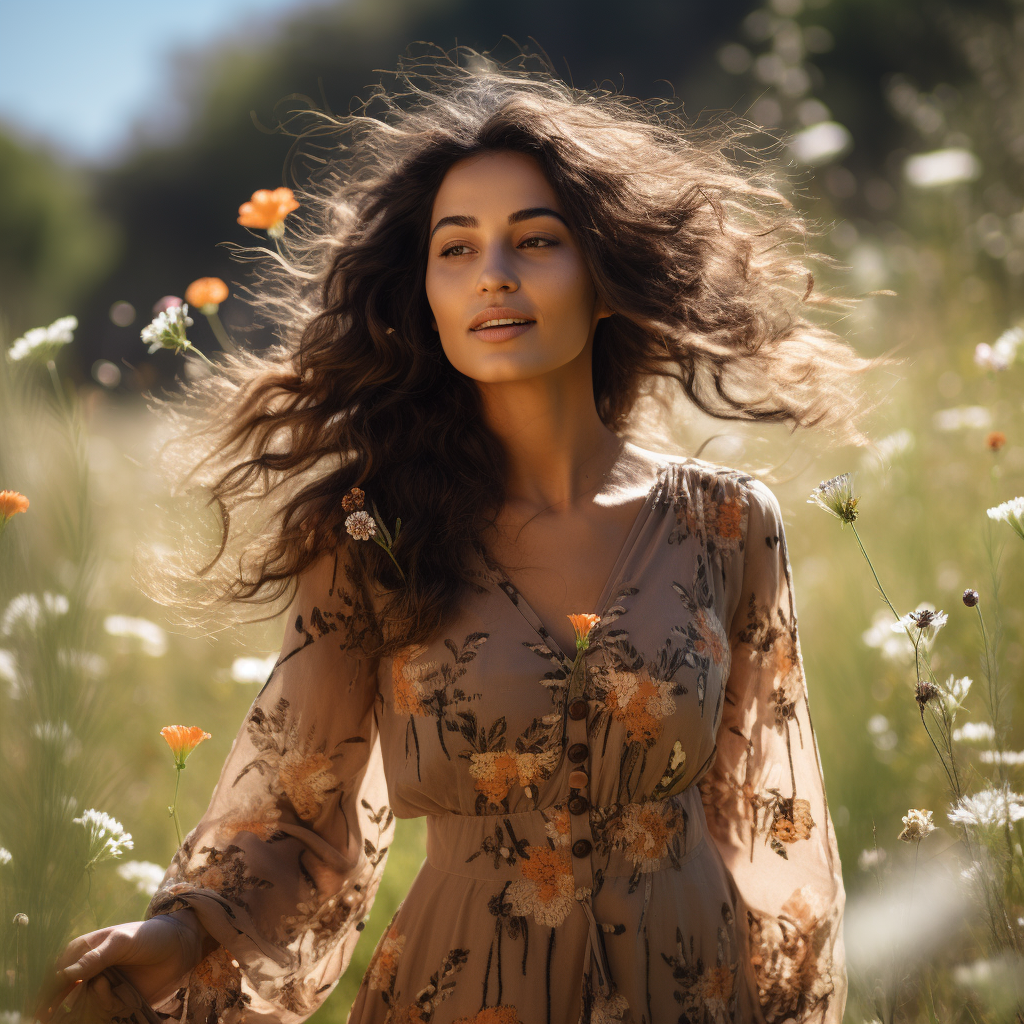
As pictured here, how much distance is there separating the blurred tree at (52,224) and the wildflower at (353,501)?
66.1 ft

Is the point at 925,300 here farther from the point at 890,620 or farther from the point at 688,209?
the point at 688,209

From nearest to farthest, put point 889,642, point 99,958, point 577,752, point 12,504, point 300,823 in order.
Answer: point 12,504 → point 99,958 → point 577,752 → point 300,823 → point 889,642

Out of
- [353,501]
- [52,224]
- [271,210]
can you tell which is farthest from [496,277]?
[52,224]

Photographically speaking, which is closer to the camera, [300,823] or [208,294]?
[300,823]

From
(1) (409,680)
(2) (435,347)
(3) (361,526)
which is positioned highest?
(2) (435,347)

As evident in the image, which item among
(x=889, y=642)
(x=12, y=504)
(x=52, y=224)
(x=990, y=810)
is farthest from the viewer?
(x=52, y=224)

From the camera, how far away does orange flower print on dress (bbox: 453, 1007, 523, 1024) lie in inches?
52.2

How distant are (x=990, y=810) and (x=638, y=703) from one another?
1.52 feet

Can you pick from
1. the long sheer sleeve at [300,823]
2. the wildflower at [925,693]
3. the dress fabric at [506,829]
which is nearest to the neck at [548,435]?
the dress fabric at [506,829]

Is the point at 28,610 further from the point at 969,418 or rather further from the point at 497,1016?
the point at 969,418

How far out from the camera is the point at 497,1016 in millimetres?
1327

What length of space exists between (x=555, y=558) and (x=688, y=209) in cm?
69

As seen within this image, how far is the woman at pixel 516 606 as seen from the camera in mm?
1341

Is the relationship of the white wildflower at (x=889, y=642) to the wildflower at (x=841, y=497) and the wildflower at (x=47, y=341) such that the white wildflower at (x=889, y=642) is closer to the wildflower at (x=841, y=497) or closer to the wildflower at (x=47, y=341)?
the wildflower at (x=841, y=497)
